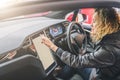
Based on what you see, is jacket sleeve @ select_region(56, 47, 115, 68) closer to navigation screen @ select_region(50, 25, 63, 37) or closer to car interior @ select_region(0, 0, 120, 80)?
car interior @ select_region(0, 0, 120, 80)

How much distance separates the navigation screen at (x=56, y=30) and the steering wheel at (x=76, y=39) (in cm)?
20

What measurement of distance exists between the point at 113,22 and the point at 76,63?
467 mm

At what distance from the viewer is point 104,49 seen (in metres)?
2.06

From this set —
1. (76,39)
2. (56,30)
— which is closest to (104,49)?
(76,39)

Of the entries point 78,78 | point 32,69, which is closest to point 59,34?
point 78,78

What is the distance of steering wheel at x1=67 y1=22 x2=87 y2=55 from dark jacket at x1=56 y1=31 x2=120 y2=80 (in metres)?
0.37

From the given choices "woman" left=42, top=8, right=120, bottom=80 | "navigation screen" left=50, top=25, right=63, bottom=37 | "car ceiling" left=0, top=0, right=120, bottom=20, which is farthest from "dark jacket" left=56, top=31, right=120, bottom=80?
"car ceiling" left=0, top=0, right=120, bottom=20

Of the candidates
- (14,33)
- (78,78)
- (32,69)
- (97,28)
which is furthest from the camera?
(78,78)

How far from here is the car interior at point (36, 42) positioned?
142 cm

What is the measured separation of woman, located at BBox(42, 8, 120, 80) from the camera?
6.78ft

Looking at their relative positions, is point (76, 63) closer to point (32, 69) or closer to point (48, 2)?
→ point (32, 69)

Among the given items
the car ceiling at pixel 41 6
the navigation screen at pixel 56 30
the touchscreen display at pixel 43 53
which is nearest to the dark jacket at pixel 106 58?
the touchscreen display at pixel 43 53

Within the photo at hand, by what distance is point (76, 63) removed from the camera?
7.28ft

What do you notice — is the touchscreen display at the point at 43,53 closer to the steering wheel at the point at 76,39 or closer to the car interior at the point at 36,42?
the car interior at the point at 36,42
